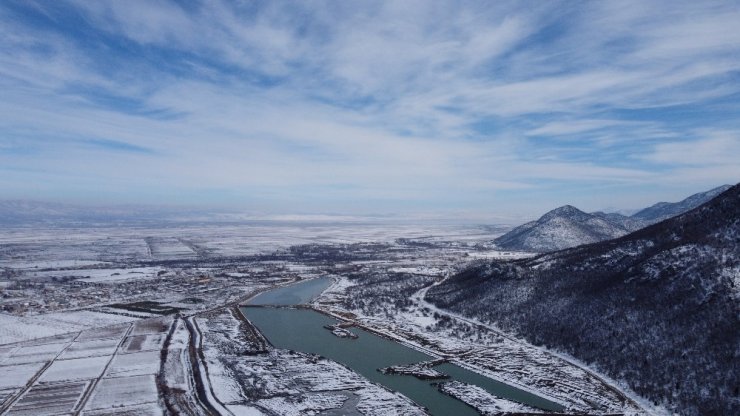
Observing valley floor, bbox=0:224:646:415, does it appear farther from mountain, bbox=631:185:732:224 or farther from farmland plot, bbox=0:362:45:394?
mountain, bbox=631:185:732:224

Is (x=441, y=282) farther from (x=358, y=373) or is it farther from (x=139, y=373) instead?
(x=139, y=373)

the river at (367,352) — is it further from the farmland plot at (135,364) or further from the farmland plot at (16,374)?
the farmland plot at (16,374)

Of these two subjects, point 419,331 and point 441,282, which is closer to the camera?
point 419,331

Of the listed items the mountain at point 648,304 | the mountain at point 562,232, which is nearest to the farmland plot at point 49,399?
the mountain at point 648,304

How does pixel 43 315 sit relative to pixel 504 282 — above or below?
below

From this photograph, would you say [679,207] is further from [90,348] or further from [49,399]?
[49,399]

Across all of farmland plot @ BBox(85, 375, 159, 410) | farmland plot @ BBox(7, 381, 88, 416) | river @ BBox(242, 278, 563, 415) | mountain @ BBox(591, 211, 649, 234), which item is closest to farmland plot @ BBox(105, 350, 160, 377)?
farmland plot @ BBox(85, 375, 159, 410)

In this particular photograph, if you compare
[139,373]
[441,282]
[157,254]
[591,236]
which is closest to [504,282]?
[441,282]
